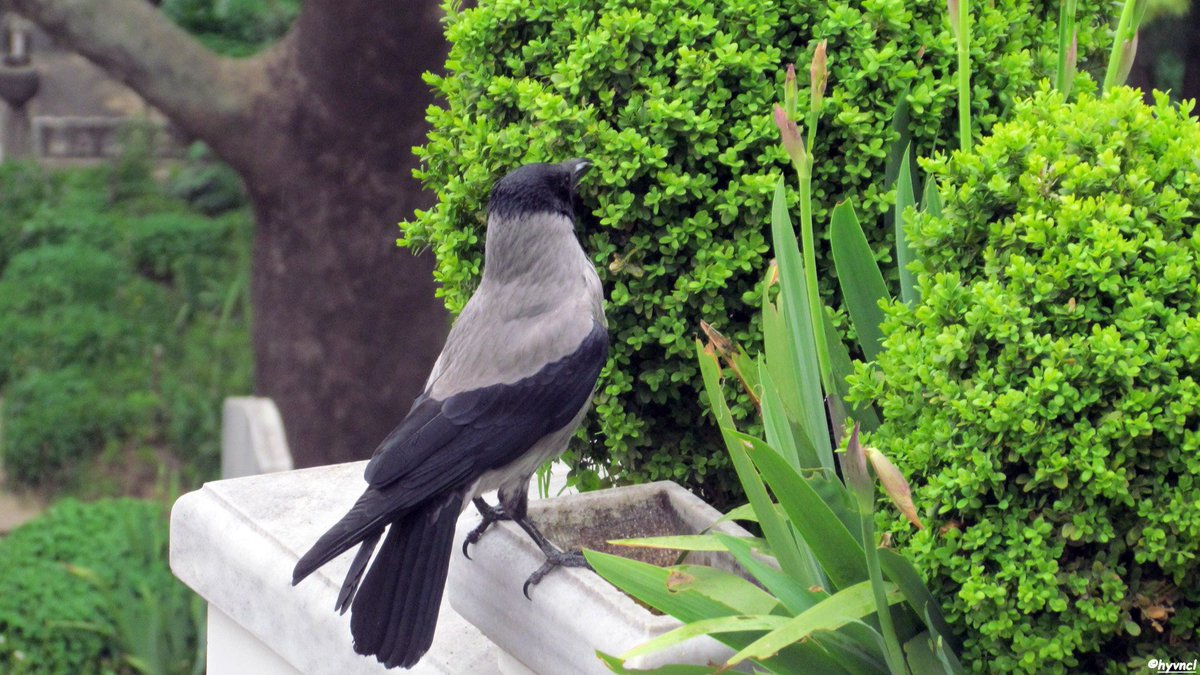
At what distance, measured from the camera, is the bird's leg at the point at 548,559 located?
8.66 ft

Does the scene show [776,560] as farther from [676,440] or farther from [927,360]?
[676,440]

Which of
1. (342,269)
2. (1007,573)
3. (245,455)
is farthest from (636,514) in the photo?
(245,455)

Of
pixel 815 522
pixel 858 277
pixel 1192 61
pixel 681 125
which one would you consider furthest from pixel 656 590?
pixel 1192 61

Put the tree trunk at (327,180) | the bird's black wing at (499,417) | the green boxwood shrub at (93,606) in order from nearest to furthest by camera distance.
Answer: the bird's black wing at (499,417) < the green boxwood shrub at (93,606) < the tree trunk at (327,180)

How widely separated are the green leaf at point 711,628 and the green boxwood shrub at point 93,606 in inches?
164

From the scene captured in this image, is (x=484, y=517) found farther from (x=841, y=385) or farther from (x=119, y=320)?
(x=119, y=320)

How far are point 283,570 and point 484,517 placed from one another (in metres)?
0.51

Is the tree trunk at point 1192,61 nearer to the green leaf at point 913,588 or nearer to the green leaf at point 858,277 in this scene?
the green leaf at point 858,277

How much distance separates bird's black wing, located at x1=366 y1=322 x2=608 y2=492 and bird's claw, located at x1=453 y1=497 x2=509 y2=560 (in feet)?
Result: 0.53

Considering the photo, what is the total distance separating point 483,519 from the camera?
319 cm

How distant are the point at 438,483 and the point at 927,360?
1.01m

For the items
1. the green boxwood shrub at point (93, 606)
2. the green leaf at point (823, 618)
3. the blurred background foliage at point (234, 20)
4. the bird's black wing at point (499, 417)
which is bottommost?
the green boxwood shrub at point (93, 606)

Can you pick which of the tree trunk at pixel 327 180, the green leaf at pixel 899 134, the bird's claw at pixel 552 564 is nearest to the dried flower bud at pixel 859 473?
the bird's claw at pixel 552 564

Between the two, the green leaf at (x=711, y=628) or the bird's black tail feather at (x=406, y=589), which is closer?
the green leaf at (x=711, y=628)
